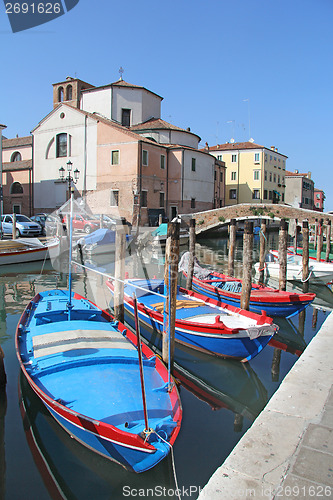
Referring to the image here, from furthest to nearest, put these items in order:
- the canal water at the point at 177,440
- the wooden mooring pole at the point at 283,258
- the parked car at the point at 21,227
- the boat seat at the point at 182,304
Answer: the parked car at the point at 21,227 < the wooden mooring pole at the point at 283,258 < the boat seat at the point at 182,304 < the canal water at the point at 177,440

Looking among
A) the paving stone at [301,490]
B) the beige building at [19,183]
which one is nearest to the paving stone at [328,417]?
the paving stone at [301,490]

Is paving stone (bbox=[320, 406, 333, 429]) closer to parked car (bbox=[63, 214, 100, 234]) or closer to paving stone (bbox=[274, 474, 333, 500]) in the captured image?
paving stone (bbox=[274, 474, 333, 500])

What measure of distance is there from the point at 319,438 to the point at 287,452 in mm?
309

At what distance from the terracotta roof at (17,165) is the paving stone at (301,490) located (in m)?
31.0

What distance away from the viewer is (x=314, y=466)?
2.78 metres

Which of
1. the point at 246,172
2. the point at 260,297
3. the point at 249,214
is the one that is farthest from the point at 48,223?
the point at 246,172

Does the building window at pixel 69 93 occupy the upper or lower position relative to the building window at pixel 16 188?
upper

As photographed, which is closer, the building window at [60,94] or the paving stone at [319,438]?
the paving stone at [319,438]

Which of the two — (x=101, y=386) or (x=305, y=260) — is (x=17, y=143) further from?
(x=101, y=386)

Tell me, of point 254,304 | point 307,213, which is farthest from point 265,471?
point 307,213

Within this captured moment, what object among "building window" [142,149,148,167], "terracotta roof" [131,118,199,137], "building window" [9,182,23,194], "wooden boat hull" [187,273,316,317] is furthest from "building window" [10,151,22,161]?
"wooden boat hull" [187,273,316,317]

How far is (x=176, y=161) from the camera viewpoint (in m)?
28.8

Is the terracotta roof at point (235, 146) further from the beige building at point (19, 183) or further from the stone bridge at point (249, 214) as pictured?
the beige building at point (19, 183)

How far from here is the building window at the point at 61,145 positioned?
28.6 meters
